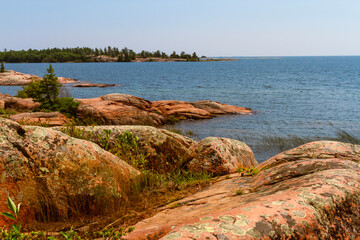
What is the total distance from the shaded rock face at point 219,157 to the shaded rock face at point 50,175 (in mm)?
3483

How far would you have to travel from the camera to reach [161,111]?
87.5ft

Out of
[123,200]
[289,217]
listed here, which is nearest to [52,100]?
[123,200]

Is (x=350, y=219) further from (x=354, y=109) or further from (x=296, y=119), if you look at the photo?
(x=354, y=109)

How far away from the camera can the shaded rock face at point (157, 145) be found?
289 inches

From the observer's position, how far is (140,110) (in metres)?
24.4

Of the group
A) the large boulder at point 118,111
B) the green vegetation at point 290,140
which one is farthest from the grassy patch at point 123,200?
the large boulder at point 118,111

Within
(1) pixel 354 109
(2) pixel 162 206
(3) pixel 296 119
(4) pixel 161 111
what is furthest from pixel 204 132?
(1) pixel 354 109

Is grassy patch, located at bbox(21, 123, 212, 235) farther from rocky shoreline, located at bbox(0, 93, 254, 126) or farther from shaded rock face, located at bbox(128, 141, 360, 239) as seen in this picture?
rocky shoreline, located at bbox(0, 93, 254, 126)

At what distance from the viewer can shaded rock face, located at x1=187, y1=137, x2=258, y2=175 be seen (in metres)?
7.96

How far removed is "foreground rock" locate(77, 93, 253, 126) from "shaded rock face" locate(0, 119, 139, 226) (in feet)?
56.1

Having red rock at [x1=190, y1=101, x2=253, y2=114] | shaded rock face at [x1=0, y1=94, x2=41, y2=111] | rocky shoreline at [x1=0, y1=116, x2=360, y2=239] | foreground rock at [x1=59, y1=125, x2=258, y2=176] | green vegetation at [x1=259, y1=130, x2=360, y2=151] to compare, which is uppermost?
rocky shoreline at [x1=0, y1=116, x2=360, y2=239]

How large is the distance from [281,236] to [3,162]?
3862 mm

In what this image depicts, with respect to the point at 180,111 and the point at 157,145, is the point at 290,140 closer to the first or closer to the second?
the point at 180,111

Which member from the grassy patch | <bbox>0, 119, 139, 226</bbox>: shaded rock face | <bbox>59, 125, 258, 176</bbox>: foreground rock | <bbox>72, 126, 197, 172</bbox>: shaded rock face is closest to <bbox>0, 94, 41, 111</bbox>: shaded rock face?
<bbox>59, 125, 258, 176</bbox>: foreground rock
